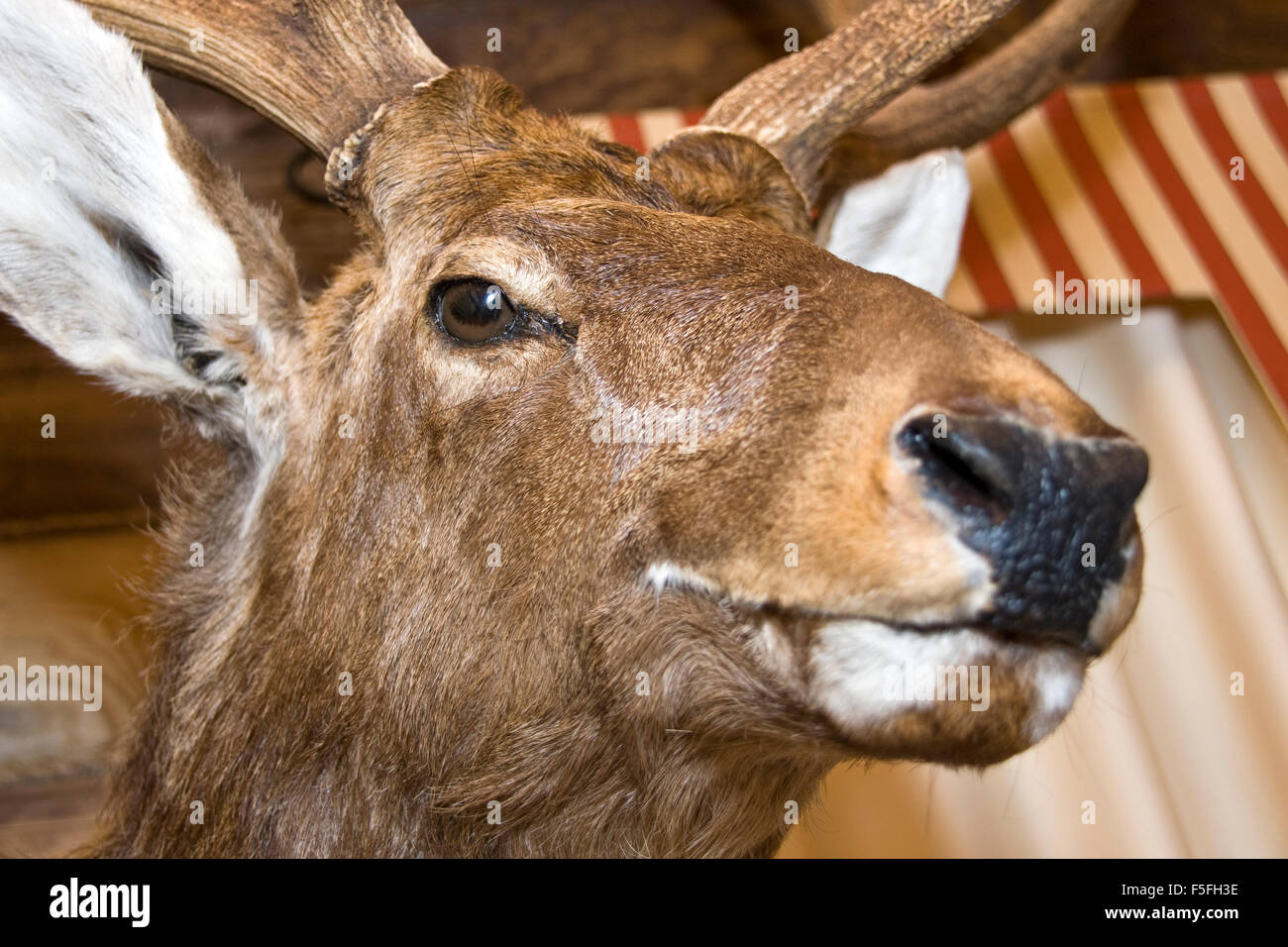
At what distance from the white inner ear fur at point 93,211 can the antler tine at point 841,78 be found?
1.03 meters

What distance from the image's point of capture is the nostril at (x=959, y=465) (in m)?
1.21

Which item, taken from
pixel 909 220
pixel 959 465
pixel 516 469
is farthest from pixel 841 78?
pixel 959 465

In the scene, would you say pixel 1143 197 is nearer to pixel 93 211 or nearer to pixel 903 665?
pixel 903 665

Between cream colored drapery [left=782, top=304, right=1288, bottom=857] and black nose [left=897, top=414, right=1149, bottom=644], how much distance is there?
6.28 ft

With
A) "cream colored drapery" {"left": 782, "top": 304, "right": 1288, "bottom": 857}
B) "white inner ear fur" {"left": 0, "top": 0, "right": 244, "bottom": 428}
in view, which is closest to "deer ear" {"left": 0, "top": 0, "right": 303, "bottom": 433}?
"white inner ear fur" {"left": 0, "top": 0, "right": 244, "bottom": 428}

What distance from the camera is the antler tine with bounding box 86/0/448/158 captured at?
79.0 inches

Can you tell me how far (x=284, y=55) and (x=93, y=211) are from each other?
417 mm

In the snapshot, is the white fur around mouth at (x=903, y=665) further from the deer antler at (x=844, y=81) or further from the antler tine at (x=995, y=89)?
the antler tine at (x=995, y=89)

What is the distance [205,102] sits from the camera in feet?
10.8

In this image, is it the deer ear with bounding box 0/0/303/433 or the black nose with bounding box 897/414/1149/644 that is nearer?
the black nose with bounding box 897/414/1149/644

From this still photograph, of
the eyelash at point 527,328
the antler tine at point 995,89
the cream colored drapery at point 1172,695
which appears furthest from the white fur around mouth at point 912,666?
the cream colored drapery at point 1172,695

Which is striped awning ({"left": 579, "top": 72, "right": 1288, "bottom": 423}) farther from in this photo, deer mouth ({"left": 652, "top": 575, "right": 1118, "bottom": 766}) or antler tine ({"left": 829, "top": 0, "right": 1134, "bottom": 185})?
deer mouth ({"left": 652, "top": 575, "right": 1118, "bottom": 766})
